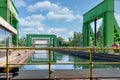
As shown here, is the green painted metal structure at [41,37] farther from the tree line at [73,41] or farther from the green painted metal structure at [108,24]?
the green painted metal structure at [108,24]

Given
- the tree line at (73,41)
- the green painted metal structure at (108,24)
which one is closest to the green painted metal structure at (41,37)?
the tree line at (73,41)

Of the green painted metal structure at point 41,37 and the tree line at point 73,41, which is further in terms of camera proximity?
the green painted metal structure at point 41,37

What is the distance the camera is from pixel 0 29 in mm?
25953

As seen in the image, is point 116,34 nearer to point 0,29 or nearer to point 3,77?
point 0,29

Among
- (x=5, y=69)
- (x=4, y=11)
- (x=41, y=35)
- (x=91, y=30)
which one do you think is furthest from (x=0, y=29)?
(x=41, y=35)

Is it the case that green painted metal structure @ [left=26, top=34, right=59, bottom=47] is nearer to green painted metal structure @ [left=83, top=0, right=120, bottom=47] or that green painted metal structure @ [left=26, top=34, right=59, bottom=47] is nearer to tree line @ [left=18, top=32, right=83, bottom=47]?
tree line @ [left=18, top=32, right=83, bottom=47]

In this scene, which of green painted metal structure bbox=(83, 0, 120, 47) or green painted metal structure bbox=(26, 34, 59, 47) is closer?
green painted metal structure bbox=(83, 0, 120, 47)

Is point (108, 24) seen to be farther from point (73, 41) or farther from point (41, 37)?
point (73, 41)

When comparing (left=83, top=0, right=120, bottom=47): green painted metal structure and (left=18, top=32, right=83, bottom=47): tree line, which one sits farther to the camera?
(left=18, top=32, right=83, bottom=47): tree line

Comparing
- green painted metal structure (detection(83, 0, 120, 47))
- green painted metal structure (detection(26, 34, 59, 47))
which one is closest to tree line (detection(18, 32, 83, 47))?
green painted metal structure (detection(26, 34, 59, 47))

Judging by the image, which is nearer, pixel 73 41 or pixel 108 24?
pixel 108 24

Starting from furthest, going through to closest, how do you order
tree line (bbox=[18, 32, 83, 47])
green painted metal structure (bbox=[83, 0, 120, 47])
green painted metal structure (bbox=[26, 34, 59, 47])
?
green painted metal structure (bbox=[26, 34, 59, 47])
tree line (bbox=[18, 32, 83, 47])
green painted metal structure (bbox=[83, 0, 120, 47])

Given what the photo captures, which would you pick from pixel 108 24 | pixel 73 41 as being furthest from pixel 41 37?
pixel 108 24

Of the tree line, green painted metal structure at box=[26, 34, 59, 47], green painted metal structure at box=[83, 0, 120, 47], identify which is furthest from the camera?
green painted metal structure at box=[26, 34, 59, 47]
